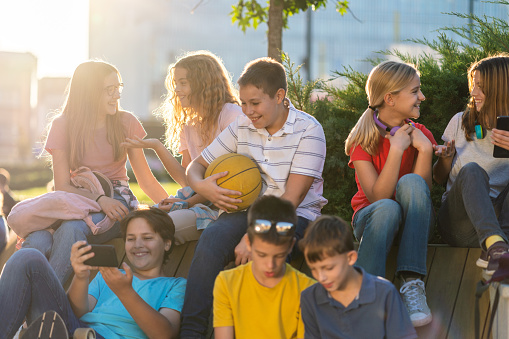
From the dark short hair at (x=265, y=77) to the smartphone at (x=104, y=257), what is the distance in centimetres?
127

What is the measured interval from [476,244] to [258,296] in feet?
4.86

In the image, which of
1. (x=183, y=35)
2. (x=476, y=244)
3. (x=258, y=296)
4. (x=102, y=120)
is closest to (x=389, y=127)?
(x=476, y=244)

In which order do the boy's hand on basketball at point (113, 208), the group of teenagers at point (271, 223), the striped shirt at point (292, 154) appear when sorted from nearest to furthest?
the group of teenagers at point (271, 223) < the striped shirt at point (292, 154) < the boy's hand on basketball at point (113, 208)

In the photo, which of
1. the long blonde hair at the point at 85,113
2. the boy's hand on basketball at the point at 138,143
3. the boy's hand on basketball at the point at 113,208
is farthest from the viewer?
the long blonde hair at the point at 85,113

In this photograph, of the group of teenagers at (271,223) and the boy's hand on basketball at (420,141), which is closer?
the group of teenagers at (271,223)

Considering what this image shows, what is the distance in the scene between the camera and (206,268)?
3859 mm

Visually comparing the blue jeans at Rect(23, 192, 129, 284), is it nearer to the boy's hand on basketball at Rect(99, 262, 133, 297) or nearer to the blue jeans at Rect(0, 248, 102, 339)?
the blue jeans at Rect(0, 248, 102, 339)

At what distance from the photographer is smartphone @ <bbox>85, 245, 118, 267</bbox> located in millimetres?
3641

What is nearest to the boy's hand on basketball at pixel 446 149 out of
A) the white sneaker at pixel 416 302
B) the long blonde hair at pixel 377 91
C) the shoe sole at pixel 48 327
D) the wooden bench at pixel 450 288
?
the long blonde hair at pixel 377 91

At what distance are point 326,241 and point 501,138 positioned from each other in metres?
1.55

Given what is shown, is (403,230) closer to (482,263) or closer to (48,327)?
(482,263)

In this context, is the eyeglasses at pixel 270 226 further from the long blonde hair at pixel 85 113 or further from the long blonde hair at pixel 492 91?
the long blonde hair at pixel 85 113

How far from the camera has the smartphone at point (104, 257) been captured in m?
3.64

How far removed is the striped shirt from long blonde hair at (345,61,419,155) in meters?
0.24
